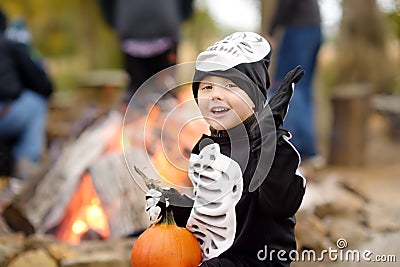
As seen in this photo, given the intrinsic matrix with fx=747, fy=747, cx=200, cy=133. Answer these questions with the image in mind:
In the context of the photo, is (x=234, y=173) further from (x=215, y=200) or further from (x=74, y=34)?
(x=74, y=34)

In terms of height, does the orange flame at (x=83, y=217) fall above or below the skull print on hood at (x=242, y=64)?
below

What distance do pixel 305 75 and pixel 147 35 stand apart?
153 cm

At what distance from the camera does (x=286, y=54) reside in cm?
612

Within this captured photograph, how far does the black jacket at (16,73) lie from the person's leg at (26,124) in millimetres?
93

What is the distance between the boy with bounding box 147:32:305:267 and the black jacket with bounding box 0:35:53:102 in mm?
3468

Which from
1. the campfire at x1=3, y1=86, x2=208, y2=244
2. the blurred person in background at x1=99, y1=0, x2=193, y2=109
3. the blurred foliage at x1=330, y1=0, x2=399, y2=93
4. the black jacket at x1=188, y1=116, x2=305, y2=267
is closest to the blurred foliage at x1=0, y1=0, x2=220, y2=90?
the blurred foliage at x1=330, y1=0, x2=399, y2=93

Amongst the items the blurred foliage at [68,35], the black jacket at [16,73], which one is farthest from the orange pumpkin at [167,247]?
the blurred foliage at [68,35]

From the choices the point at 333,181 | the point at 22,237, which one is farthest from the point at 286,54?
the point at 22,237

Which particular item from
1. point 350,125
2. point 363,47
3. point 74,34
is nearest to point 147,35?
point 350,125

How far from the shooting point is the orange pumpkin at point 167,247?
2449 mm

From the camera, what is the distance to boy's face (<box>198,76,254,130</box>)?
2475mm

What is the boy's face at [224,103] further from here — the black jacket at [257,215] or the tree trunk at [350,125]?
the tree trunk at [350,125]

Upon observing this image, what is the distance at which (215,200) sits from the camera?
2479 mm

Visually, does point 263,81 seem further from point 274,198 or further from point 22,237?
point 22,237
